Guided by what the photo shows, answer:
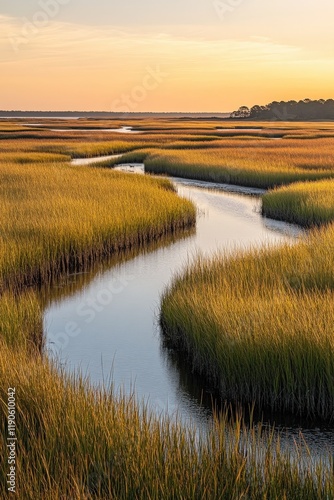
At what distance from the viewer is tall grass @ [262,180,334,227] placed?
57.0 feet

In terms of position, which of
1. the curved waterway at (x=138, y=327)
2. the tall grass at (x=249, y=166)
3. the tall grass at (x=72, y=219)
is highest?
the tall grass at (x=249, y=166)

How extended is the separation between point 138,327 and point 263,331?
2.98m

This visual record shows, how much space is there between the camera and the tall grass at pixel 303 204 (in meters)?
17.4

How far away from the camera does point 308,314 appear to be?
7285mm

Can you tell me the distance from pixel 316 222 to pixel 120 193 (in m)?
5.68


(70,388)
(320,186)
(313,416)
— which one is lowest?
(313,416)

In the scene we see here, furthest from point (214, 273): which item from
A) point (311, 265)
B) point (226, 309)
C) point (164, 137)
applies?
point (164, 137)

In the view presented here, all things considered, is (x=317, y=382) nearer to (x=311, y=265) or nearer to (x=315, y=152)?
(x=311, y=265)
